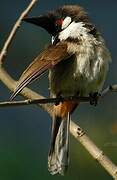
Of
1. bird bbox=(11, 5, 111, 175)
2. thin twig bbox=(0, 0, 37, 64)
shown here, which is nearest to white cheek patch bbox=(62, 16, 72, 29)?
bird bbox=(11, 5, 111, 175)

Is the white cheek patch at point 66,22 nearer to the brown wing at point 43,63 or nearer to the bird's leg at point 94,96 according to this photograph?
the brown wing at point 43,63

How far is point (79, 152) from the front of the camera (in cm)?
326

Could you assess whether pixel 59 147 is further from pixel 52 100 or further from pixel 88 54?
pixel 52 100

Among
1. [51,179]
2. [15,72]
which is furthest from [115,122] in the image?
[15,72]

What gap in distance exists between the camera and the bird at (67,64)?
2135 millimetres

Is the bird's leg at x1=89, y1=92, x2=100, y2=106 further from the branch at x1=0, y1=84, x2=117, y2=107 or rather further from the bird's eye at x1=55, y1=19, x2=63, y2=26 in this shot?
the bird's eye at x1=55, y1=19, x2=63, y2=26

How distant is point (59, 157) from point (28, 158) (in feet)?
4.58

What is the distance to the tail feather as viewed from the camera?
6.93ft

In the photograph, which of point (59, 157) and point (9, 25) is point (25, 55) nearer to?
point (9, 25)

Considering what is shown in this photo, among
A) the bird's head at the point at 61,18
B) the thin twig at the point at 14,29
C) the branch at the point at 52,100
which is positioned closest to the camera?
the branch at the point at 52,100

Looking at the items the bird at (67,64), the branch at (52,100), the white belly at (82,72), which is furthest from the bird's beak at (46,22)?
the branch at (52,100)

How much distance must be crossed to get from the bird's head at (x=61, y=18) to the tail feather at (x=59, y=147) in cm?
26

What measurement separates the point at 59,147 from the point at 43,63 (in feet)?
1.01

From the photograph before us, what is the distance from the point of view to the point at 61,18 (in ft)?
7.32
